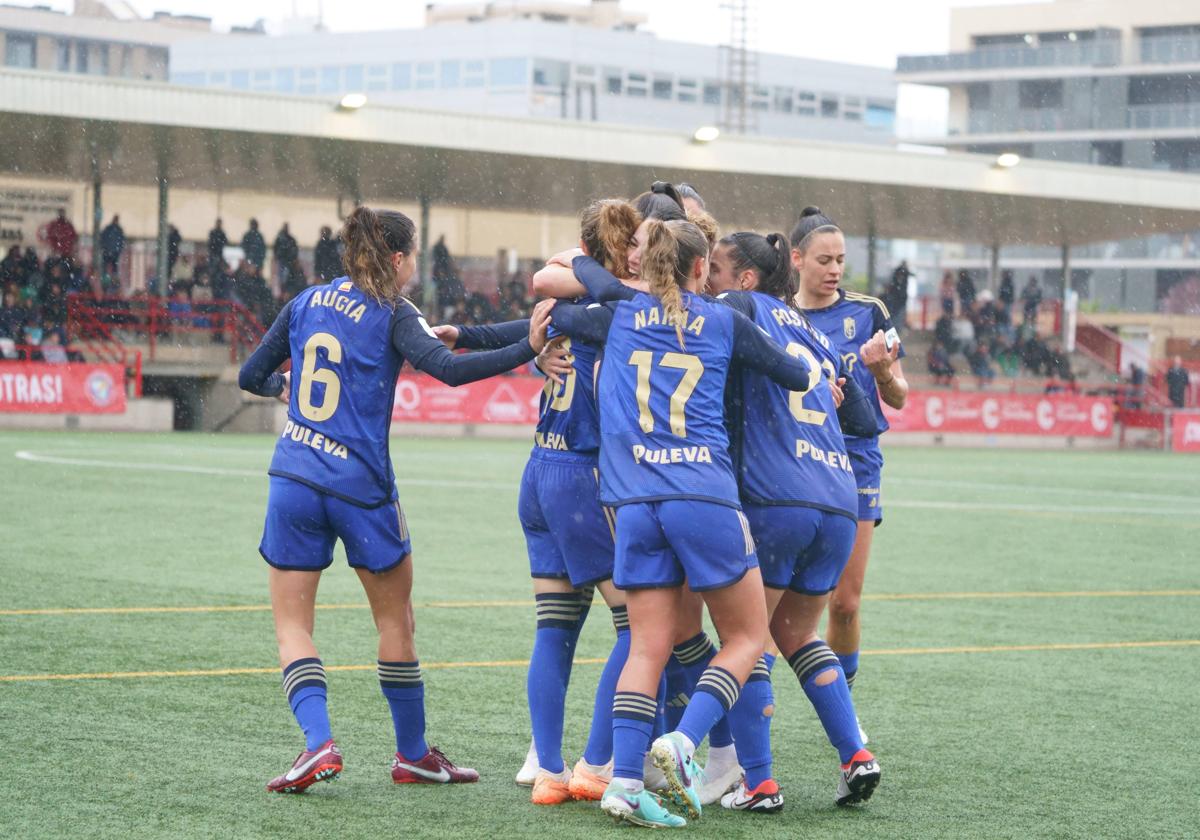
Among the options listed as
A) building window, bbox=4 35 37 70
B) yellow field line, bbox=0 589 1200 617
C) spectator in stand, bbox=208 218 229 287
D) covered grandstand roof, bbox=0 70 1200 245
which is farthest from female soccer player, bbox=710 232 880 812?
building window, bbox=4 35 37 70

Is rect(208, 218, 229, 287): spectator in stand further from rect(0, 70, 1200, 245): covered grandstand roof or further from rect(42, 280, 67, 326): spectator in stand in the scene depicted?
rect(42, 280, 67, 326): spectator in stand

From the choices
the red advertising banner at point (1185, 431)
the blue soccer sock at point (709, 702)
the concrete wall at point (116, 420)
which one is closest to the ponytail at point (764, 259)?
the blue soccer sock at point (709, 702)

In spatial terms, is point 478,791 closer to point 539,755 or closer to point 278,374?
point 539,755

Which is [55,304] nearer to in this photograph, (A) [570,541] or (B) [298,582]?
(B) [298,582]

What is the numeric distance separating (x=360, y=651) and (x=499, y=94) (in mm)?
83671

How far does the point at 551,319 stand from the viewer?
18.2 feet

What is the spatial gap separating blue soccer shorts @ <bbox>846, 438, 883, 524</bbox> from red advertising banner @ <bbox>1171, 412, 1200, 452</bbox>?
33954 mm

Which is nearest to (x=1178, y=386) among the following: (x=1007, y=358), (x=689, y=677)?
(x=1007, y=358)

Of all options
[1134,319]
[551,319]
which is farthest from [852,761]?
[1134,319]

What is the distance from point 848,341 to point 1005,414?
3124 cm

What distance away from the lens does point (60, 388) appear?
2836 centimetres

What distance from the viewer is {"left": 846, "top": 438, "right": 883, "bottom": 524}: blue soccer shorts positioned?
6574mm

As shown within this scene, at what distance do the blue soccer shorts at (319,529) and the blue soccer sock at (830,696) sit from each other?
1.44 metres

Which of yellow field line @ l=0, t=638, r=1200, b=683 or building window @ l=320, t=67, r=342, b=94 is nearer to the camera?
yellow field line @ l=0, t=638, r=1200, b=683
